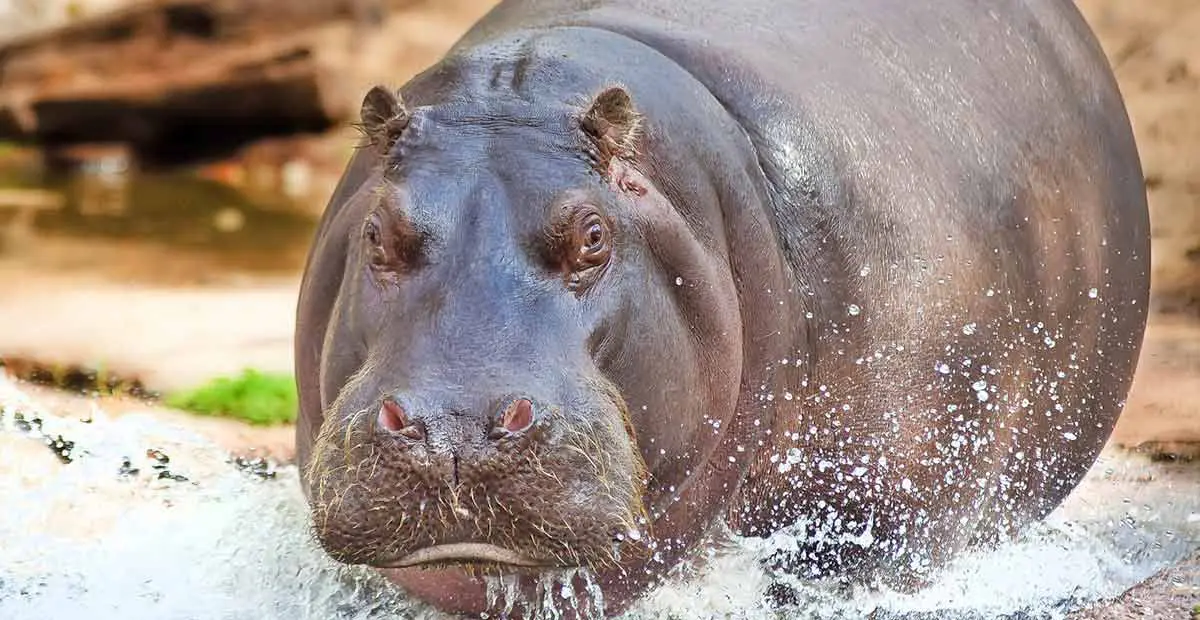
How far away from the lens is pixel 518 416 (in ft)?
10.4

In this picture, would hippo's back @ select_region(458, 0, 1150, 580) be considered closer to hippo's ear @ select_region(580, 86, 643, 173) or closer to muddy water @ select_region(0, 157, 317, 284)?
hippo's ear @ select_region(580, 86, 643, 173)

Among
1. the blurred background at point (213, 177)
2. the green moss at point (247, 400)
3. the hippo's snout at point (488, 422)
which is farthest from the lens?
Result: the blurred background at point (213, 177)

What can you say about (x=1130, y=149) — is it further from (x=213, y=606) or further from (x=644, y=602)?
(x=213, y=606)

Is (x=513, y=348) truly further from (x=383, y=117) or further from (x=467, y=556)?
(x=383, y=117)

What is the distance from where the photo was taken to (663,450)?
3746 millimetres

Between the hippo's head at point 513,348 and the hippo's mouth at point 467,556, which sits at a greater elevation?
the hippo's head at point 513,348

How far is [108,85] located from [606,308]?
13326mm

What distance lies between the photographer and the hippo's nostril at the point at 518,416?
3137mm

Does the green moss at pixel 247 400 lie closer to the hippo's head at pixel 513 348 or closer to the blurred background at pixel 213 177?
the blurred background at pixel 213 177

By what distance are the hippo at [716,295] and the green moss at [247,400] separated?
235 cm

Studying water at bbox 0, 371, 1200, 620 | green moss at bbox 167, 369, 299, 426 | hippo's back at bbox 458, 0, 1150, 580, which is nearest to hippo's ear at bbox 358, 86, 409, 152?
hippo's back at bbox 458, 0, 1150, 580

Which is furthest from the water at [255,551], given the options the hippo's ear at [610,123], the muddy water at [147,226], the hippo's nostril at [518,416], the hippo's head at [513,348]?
the muddy water at [147,226]

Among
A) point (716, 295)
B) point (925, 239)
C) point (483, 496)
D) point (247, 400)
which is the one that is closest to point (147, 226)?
point (247, 400)

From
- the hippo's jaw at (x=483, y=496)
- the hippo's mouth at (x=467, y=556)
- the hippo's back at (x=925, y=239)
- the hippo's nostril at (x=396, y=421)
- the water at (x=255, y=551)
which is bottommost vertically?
the water at (x=255, y=551)
